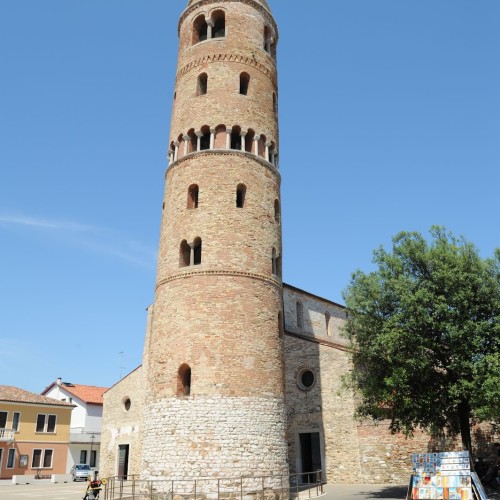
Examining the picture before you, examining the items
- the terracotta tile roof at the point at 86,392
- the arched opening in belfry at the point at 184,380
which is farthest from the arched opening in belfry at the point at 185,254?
the terracotta tile roof at the point at 86,392

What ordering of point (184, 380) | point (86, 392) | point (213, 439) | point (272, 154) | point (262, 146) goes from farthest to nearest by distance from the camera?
point (86, 392) < point (272, 154) < point (262, 146) < point (184, 380) < point (213, 439)

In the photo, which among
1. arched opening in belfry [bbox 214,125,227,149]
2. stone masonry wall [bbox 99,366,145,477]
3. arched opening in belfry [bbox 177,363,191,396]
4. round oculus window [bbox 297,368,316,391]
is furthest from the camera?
stone masonry wall [bbox 99,366,145,477]

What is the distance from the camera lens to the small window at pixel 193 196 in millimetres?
21630

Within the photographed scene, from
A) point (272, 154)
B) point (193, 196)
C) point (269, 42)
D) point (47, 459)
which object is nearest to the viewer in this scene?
point (193, 196)

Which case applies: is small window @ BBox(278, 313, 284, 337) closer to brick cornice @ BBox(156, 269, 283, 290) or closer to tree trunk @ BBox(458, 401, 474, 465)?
brick cornice @ BBox(156, 269, 283, 290)

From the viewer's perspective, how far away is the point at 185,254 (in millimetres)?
21000

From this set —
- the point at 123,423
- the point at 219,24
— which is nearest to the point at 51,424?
the point at 123,423

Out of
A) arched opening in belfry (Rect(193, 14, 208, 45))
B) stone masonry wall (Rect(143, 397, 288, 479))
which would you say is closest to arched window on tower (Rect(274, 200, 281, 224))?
stone masonry wall (Rect(143, 397, 288, 479))

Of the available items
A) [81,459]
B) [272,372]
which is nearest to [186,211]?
[272,372]

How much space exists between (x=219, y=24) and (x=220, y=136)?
23.8ft

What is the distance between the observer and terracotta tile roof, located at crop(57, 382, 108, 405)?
156 feet

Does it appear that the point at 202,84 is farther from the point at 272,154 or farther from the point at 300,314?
the point at 300,314

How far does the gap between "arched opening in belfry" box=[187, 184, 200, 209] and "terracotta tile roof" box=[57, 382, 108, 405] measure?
32291mm

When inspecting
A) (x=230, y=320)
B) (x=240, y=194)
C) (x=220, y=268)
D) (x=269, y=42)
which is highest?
(x=269, y=42)
